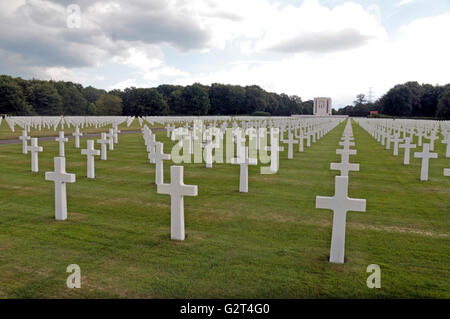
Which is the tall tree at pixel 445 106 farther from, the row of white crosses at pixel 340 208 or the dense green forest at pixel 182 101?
the row of white crosses at pixel 340 208

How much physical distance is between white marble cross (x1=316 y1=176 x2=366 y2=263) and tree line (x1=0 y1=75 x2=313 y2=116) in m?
80.4

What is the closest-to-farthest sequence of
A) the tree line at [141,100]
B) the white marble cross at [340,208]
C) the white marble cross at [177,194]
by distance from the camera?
the white marble cross at [340,208]
the white marble cross at [177,194]
the tree line at [141,100]

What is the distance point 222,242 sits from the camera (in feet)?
16.3

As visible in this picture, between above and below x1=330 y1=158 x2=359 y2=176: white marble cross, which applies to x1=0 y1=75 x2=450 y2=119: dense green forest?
above

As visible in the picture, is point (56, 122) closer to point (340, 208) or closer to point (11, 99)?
point (340, 208)

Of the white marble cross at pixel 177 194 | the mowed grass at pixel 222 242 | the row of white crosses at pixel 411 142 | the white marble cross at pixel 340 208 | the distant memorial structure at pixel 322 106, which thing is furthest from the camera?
the distant memorial structure at pixel 322 106

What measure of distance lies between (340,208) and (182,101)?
103545 millimetres

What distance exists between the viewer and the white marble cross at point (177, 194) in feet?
15.9

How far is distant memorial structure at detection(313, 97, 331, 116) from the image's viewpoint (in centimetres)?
12079

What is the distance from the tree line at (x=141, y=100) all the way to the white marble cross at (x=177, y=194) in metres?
78.9

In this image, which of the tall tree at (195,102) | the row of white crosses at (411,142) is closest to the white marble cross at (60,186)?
the row of white crosses at (411,142)

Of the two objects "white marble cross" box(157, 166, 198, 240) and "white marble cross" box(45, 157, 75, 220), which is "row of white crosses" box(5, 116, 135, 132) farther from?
"white marble cross" box(157, 166, 198, 240)

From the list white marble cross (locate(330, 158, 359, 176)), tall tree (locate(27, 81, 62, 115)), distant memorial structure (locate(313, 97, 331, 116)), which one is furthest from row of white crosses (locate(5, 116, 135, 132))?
distant memorial structure (locate(313, 97, 331, 116))

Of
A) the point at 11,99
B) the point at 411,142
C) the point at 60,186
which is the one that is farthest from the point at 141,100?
the point at 60,186
